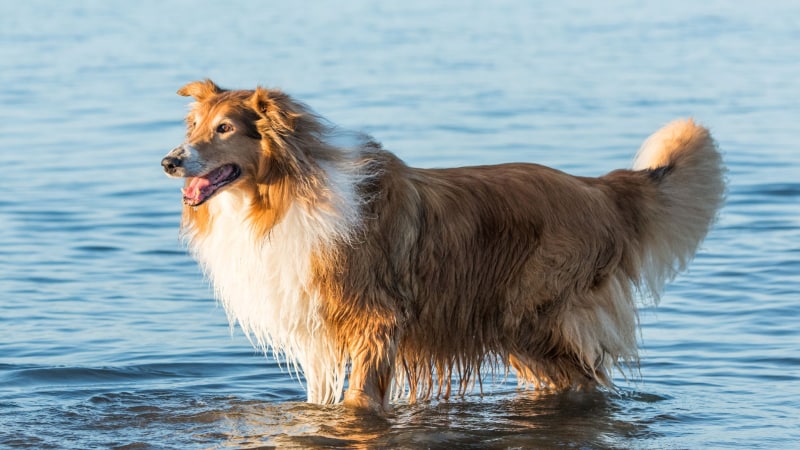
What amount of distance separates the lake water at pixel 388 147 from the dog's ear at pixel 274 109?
1.74m

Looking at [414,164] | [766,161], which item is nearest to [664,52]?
[766,161]

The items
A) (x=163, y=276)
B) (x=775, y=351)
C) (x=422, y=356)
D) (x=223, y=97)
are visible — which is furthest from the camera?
(x=163, y=276)

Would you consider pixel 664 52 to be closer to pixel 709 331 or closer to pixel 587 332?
pixel 709 331

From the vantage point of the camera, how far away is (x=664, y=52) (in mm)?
24625

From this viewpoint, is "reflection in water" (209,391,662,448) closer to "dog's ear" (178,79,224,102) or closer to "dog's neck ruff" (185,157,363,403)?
"dog's neck ruff" (185,157,363,403)

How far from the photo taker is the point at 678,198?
26.5 ft

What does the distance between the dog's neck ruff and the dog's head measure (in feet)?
0.55

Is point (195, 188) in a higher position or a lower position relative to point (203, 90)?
lower

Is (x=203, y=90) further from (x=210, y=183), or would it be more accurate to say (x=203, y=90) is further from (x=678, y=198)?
(x=678, y=198)

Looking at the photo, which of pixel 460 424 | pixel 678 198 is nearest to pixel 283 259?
pixel 460 424

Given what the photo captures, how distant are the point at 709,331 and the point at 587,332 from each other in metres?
2.18

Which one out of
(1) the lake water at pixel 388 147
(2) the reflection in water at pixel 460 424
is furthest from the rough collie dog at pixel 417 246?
(1) the lake water at pixel 388 147

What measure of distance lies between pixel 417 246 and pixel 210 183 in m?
1.23

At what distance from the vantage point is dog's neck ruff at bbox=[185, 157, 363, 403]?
7.00 m
